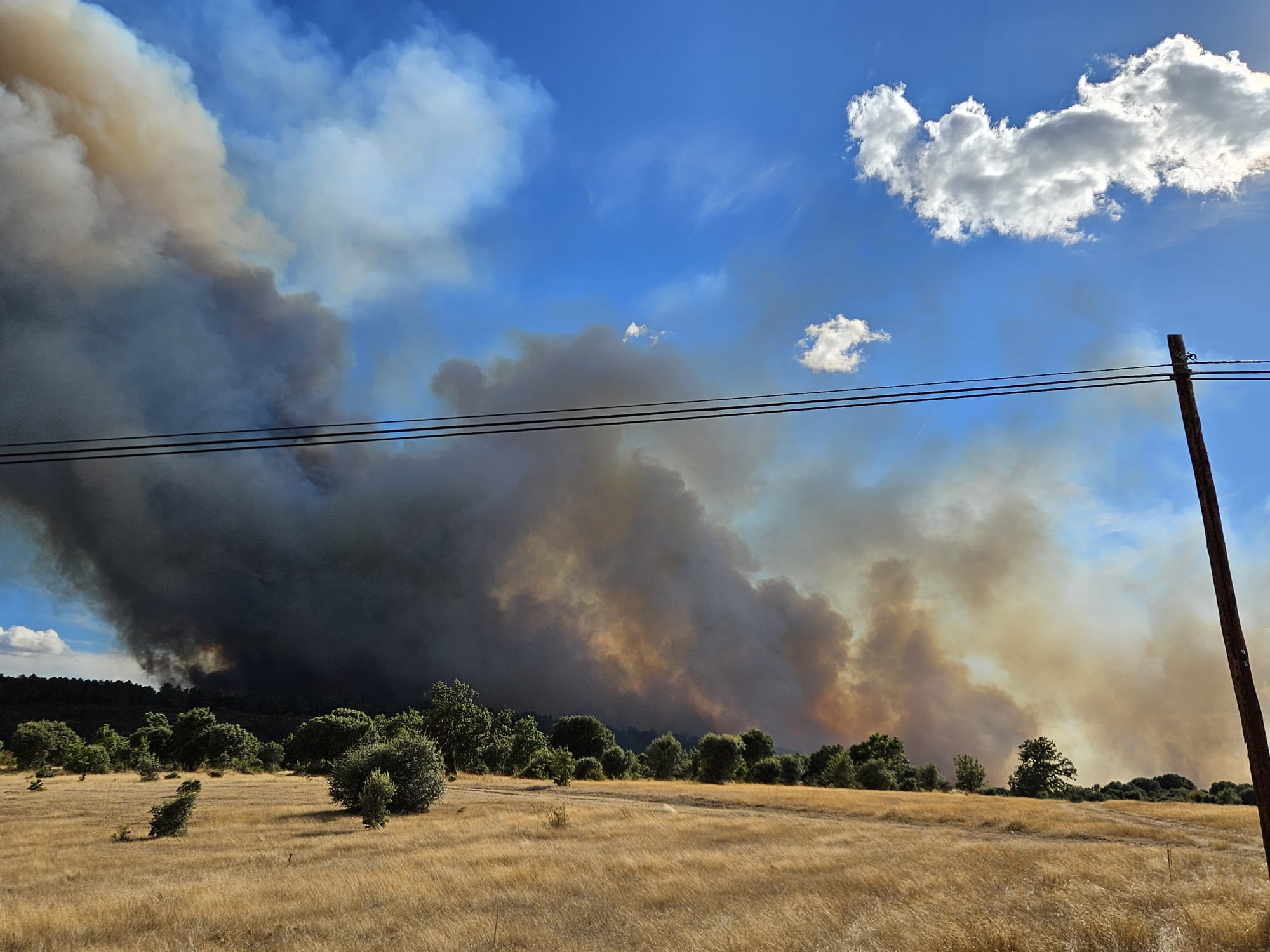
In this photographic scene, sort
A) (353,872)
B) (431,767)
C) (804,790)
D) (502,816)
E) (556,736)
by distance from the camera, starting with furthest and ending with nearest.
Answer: (556,736)
(804,790)
(431,767)
(502,816)
(353,872)

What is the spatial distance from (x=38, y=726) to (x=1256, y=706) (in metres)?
112

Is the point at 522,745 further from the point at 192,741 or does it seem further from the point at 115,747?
the point at 115,747

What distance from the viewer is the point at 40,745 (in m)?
78.1

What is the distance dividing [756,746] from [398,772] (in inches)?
3937

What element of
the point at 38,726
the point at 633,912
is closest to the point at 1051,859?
the point at 633,912

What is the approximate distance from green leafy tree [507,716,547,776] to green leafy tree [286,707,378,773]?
21.1 metres

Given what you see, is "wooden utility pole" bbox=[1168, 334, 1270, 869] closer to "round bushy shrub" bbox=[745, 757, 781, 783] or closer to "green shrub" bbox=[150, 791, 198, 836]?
"green shrub" bbox=[150, 791, 198, 836]

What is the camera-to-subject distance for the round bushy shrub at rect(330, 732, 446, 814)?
125 ft

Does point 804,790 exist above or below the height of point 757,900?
below

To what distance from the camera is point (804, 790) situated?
6625 centimetres

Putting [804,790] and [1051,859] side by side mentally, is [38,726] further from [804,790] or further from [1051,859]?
[1051,859]

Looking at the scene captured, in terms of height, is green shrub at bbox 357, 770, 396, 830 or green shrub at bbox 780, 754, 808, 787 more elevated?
green shrub at bbox 357, 770, 396, 830

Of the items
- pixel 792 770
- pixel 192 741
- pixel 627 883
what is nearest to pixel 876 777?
pixel 792 770

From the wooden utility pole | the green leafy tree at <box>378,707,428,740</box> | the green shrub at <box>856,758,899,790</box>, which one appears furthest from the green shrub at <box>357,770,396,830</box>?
the green shrub at <box>856,758,899,790</box>
